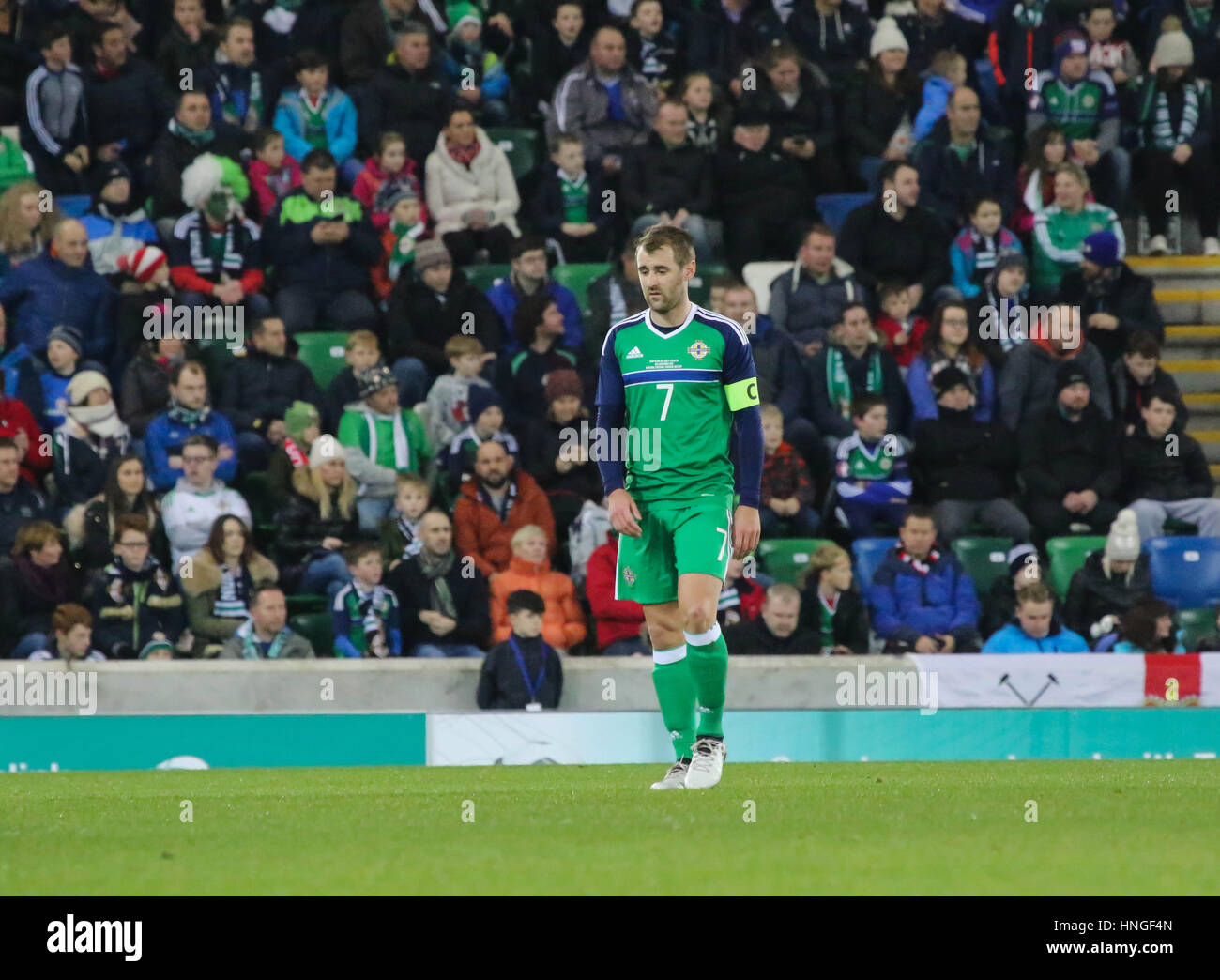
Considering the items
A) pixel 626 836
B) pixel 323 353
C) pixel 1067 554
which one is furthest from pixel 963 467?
pixel 626 836

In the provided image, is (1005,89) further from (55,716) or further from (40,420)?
(55,716)

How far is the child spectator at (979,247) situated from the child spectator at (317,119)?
489 centimetres

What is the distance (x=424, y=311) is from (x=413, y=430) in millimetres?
1179

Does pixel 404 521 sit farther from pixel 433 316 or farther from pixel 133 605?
pixel 433 316

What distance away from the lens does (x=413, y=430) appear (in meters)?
14.5

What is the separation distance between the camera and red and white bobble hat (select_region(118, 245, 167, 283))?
15297mm

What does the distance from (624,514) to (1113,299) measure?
893 centimetres

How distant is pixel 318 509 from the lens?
549 inches

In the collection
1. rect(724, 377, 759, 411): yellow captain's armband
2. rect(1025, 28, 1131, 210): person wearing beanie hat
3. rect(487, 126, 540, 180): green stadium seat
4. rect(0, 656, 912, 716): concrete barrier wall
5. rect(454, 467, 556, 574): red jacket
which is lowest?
rect(0, 656, 912, 716): concrete barrier wall

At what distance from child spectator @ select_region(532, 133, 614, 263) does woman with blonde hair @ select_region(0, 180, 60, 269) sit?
3.81 meters

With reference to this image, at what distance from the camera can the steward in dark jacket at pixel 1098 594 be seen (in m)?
13.9

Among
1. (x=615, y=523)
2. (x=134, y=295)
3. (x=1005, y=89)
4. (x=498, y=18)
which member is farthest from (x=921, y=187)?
(x=615, y=523)

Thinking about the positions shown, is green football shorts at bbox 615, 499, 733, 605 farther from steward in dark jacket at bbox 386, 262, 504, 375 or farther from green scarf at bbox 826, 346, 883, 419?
steward in dark jacket at bbox 386, 262, 504, 375

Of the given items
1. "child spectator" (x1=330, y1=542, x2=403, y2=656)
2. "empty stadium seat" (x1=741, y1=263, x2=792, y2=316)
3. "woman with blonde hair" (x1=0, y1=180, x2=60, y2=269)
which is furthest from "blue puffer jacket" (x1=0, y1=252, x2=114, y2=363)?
"empty stadium seat" (x1=741, y1=263, x2=792, y2=316)
